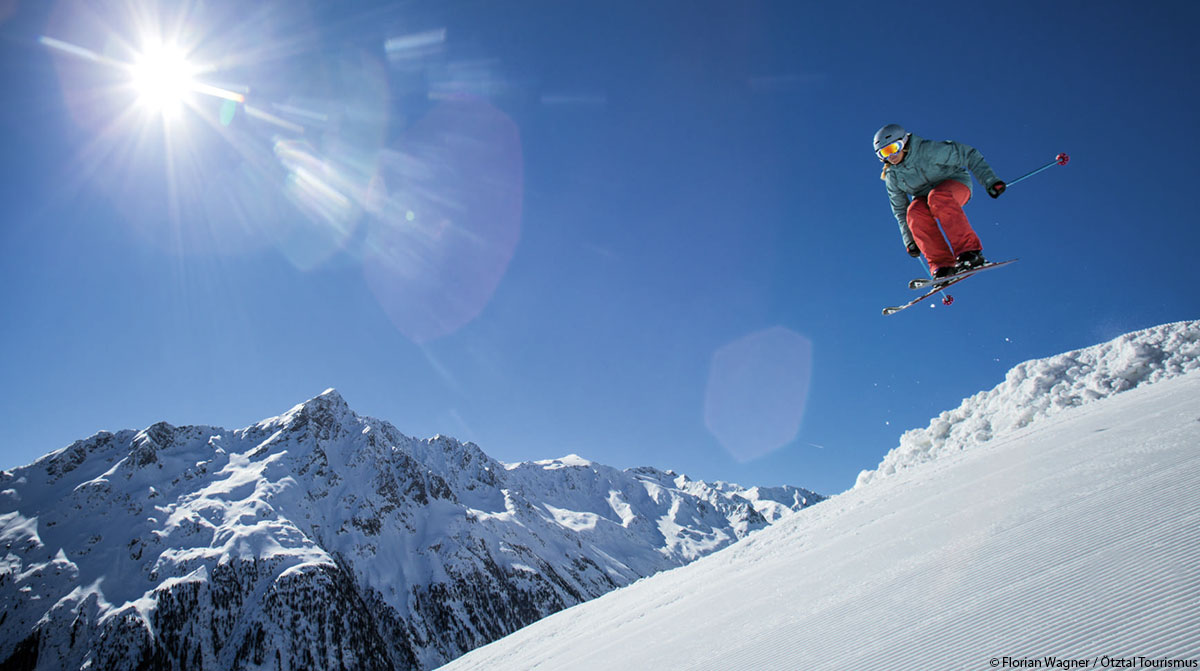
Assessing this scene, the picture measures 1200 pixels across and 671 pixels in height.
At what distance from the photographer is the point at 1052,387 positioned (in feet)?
57.9

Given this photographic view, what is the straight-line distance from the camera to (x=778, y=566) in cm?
905

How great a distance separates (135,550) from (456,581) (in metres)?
99.8

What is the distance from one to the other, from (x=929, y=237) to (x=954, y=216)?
61 cm

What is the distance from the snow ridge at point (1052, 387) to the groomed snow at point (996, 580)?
7.62m

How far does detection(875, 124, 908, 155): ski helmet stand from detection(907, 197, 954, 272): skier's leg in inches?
56.0

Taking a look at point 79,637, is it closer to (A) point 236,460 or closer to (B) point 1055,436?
(A) point 236,460

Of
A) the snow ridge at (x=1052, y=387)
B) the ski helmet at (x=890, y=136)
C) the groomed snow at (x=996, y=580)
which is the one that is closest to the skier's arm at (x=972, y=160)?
the ski helmet at (x=890, y=136)

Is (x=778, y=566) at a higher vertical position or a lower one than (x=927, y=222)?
lower

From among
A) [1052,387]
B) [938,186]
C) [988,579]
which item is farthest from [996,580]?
[1052,387]

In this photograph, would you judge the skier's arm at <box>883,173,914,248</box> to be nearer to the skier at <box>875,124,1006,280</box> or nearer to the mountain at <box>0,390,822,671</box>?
the skier at <box>875,124,1006,280</box>

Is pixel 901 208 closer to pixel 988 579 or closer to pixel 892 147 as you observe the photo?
pixel 892 147

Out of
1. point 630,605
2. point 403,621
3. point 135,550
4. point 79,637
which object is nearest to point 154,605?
point 79,637

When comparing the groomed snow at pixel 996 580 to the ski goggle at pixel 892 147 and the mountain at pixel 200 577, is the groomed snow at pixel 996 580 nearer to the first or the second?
the ski goggle at pixel 892 147

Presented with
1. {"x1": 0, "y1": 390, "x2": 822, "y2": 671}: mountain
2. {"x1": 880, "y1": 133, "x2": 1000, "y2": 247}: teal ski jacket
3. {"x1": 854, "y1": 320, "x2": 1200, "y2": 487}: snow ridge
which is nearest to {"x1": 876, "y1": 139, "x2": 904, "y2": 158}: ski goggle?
{"x1": 880, "y1": 133, "x2": 1000, "y2": 247}: teal ski jacket
